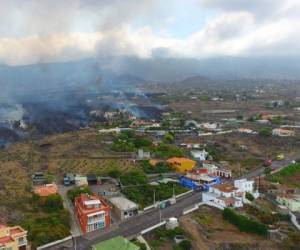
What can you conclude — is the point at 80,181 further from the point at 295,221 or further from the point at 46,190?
the point at 295,221

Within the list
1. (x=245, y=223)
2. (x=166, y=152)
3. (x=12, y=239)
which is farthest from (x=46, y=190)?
(x=166, y=152)

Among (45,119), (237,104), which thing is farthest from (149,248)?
(237,104)

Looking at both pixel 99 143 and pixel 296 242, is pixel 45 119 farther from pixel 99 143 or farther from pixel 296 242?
pixel 296 242

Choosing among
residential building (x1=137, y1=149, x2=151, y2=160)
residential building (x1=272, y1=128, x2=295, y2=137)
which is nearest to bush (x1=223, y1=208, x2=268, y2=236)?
residential building (x1=137, y1=149, x2=151, y2=160)

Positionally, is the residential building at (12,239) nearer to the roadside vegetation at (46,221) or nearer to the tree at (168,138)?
the roadside vegetation at (46,221)

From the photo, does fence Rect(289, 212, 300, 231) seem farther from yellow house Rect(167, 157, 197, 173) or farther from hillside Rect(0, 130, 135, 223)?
hillside Rect(0, 130, 135, 223)
